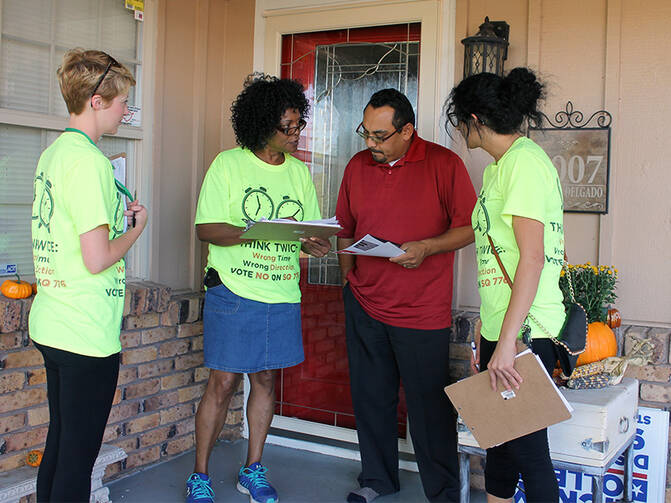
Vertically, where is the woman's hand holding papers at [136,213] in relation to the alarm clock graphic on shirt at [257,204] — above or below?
below

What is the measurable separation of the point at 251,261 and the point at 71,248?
1.06 metres

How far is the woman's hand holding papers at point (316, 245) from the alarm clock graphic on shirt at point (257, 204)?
205 mm

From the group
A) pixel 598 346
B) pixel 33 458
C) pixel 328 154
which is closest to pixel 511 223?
pixel 598 346

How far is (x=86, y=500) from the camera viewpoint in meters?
2.00

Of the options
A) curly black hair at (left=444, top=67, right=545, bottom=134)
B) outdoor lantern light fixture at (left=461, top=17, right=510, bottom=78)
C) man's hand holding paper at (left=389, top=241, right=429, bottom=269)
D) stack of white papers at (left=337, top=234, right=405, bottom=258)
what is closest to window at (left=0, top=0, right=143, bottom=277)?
stack of white papers at (left=337, top=234, right=405, bottom=258)

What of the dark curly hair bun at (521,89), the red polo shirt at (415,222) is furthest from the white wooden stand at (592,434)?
the dark curly hair bun at (521,89)

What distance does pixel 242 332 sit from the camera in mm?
2930

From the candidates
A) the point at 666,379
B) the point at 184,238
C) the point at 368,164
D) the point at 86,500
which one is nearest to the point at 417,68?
the point at 368,164

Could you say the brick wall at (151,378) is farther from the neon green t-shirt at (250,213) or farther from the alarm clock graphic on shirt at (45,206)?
the alarm clock graphic on shirt at (45,206)

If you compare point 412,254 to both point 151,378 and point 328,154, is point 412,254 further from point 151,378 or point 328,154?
point 151,378

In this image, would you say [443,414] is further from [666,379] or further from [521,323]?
[521,323]

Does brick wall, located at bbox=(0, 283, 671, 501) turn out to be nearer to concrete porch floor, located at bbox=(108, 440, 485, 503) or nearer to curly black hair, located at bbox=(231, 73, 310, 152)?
concrete porch floor, located at bbox=(108, 440, 485, 503)

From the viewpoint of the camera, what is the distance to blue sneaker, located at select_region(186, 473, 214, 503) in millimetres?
2955

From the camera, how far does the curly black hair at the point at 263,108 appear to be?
2.97 metres
